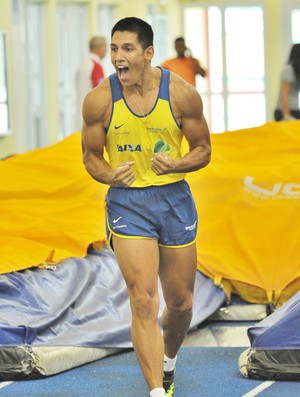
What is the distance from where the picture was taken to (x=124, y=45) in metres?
4.82

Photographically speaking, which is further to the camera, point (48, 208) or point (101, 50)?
point (101, 50)

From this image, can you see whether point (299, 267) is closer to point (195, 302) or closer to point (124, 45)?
point (195, 302)

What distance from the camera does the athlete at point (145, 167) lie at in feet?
15.8

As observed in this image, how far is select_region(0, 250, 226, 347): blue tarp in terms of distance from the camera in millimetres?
5975

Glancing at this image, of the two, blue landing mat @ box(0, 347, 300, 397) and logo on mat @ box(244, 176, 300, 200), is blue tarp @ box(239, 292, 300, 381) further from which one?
logo on mat @ box(244, 176, 300, 200)

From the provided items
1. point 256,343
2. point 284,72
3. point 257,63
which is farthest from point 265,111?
point 256,343

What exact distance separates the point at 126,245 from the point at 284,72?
7735 millimetres

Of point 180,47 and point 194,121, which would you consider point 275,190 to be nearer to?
point 194,121

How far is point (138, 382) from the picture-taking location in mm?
5590

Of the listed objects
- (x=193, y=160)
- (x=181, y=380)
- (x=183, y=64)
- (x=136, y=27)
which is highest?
(x=136, y=27)

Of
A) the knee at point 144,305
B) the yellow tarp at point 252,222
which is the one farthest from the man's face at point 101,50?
the knee at point 144,305

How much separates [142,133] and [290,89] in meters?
7.70

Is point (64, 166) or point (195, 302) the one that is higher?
point (64, 166)

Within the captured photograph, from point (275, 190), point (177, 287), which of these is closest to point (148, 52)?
point (177, 287)
